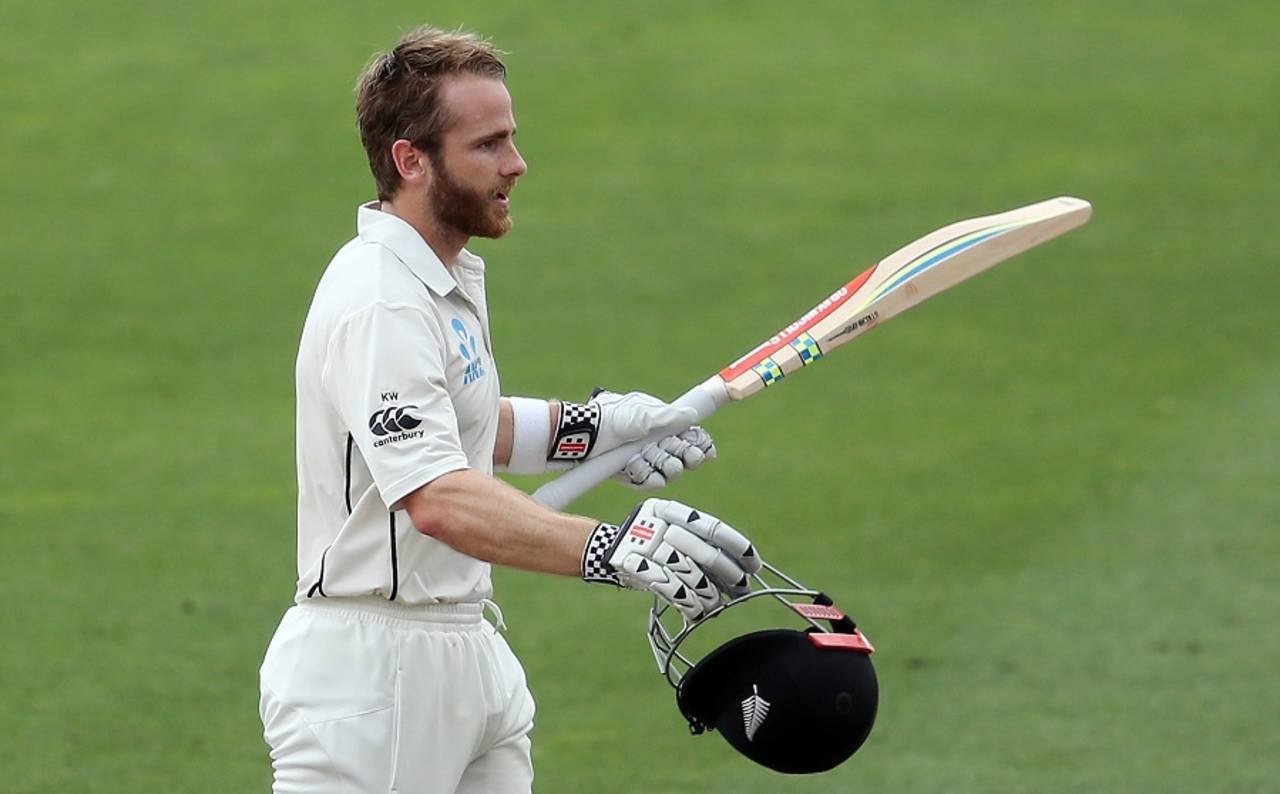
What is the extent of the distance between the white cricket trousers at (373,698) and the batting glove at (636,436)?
60 centimetres

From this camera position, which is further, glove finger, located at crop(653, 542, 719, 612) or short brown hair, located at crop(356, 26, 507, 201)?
short brown hair, located at crop(356, 26, 507, 201)

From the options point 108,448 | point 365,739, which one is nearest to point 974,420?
point 108,448

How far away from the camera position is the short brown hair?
4234 mm

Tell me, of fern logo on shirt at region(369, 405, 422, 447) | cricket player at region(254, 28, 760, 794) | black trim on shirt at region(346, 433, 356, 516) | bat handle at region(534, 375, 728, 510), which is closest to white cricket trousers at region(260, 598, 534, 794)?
cricket player at region(254, 28, 760, 794)

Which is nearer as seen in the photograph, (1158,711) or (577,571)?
(577,571)

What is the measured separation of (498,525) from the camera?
12.5ft

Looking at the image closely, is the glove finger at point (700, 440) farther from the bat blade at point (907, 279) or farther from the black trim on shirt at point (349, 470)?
the black trim on shirt at point (349, 470)

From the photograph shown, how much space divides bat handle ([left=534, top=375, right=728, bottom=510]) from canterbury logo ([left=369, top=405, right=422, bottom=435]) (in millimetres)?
742

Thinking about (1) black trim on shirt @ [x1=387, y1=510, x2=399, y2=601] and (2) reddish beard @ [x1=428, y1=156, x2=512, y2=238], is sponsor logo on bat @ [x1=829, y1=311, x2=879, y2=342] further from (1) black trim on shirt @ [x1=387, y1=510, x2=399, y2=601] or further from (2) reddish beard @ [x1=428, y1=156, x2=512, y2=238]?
(1) black trim on shirt @ [x1=387, y1=510, x2=399, y2=601]

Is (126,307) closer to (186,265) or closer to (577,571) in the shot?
(186,265)

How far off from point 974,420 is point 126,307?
5247 mm

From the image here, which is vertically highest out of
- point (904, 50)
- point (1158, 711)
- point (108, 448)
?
point (904, 50)

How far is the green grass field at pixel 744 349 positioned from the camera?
7609 mm

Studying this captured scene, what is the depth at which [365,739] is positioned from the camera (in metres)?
4.23
